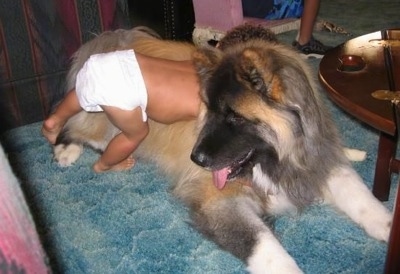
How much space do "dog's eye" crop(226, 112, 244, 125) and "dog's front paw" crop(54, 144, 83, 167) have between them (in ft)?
3.03

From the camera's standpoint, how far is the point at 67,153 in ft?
6.63

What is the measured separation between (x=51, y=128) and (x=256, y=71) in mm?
1130

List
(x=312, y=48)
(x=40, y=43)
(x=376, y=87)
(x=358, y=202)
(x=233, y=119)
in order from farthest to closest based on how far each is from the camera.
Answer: (x=312, y=48)
(x=40, y=43)
(x=358, y=202)
(x=233, y=119)
(x=376, y=87)

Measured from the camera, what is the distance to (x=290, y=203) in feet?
5.11

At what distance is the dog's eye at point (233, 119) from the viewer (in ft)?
4.40

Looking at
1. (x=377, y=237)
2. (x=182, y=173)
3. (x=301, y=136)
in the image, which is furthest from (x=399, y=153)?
(x=182, y=173)

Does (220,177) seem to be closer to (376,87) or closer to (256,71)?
(256,71)

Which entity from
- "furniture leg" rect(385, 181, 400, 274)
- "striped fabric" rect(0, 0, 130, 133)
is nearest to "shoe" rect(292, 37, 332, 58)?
"striped fabric" rect(0, 0, 130, 133)

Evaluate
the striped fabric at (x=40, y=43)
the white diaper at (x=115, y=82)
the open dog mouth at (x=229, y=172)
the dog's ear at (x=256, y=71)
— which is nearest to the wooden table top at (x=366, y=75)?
the dog's ear at (x=256, y=71)

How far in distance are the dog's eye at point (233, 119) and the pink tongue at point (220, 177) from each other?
18 centimetres

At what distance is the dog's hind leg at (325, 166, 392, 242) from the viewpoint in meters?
1.43

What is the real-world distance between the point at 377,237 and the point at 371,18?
10.2ft

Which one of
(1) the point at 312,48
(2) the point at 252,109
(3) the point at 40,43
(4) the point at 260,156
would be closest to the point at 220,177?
(4) the point at 260,156

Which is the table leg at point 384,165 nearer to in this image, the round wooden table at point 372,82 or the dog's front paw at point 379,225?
the round wooden table at point 372,82
